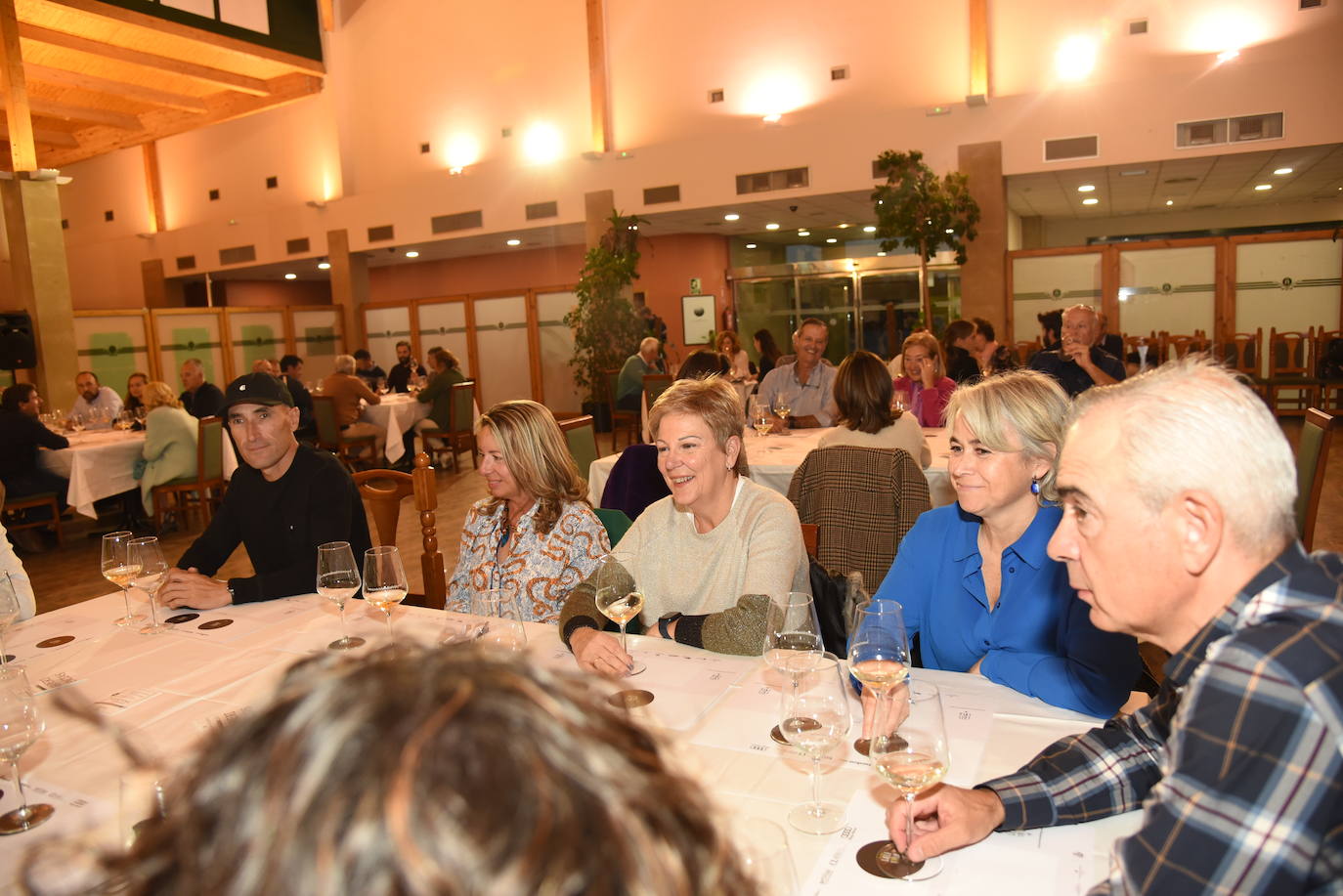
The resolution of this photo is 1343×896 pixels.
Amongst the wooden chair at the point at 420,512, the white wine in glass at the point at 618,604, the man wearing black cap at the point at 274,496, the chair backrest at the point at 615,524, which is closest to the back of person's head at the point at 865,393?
the chair backrest at the point at 615,524

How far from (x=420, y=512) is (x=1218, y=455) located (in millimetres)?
2761

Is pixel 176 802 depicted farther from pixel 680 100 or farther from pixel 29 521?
pixel 680 100

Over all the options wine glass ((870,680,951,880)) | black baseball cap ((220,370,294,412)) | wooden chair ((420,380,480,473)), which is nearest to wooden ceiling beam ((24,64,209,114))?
wooden chair ((420,380,480,473))

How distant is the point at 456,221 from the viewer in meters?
13.9

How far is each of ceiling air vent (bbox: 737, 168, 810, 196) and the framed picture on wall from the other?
3712 millimetres

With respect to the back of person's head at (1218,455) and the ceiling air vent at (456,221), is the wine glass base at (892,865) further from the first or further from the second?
the ceiling air vent at (456,221)

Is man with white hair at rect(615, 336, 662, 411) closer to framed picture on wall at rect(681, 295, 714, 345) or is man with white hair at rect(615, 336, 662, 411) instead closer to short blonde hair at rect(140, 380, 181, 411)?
framed picture on wall at rect(681, 295, 714, 345)

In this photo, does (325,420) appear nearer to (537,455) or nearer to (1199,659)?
(537,455)

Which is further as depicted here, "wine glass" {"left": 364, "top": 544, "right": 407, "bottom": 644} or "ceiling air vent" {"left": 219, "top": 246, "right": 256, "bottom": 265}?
"ceiling air vent" {"left": 219, "top": 246, "right": 256, "bottom": 265}

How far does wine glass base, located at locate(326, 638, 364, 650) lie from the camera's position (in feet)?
7.40

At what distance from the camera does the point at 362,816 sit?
17.2 inches

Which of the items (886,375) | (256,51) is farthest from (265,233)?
(886,375)

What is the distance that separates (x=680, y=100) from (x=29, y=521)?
923 centimetres

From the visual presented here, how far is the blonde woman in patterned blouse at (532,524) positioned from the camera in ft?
9.32
